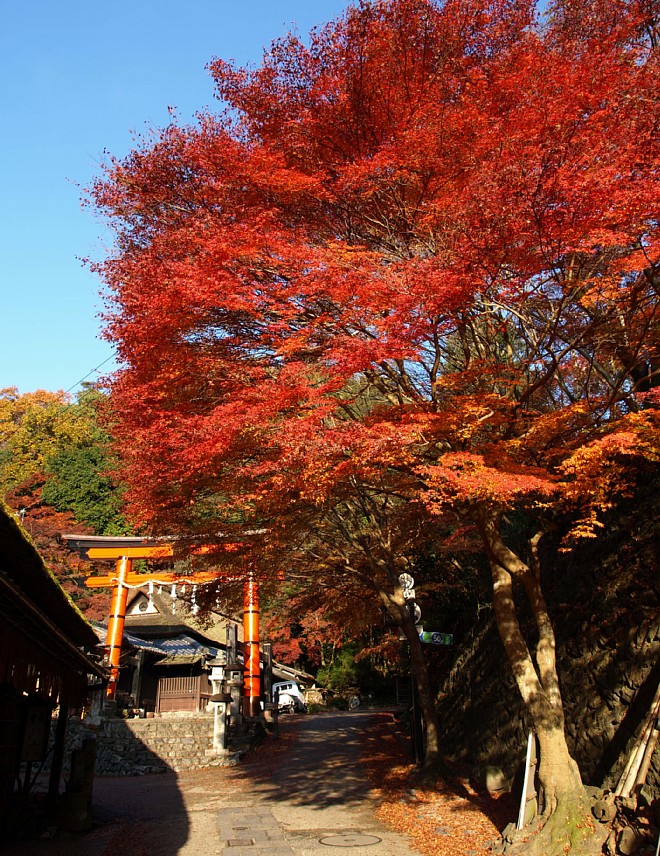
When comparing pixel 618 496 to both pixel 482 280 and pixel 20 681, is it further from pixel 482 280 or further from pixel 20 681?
pixel 20 681

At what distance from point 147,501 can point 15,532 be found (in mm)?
6885

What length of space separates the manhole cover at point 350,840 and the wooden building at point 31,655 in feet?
15.0

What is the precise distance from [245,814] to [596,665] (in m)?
6.87

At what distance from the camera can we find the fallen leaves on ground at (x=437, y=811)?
914 cm

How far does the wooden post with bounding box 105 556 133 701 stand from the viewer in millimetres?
21547

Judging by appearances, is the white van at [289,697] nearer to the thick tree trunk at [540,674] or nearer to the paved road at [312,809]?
the paved road at [312,809]

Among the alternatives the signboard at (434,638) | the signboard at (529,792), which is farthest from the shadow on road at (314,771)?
the signboard at (529,792)

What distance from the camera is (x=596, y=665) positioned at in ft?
35.1

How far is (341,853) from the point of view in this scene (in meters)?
8.83

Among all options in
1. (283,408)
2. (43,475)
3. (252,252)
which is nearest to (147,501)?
(283,408)

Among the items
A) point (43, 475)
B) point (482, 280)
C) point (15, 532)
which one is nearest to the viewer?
point (15, 532)

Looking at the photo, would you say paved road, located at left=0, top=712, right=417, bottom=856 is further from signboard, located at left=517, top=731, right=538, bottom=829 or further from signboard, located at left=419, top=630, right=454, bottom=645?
signboard, located at left=419, top=630, right=454, bottom=645

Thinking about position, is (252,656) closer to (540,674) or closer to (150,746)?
(150,746)

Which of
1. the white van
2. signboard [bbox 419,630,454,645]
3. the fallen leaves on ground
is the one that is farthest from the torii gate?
the white van
